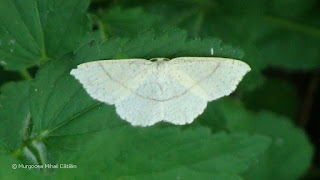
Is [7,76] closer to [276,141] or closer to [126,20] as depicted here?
[126,20]

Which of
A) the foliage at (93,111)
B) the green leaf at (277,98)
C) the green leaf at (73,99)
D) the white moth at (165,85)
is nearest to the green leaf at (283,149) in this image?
the foliage at (93,111)

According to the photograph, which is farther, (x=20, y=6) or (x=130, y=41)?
(x=20, y=6)

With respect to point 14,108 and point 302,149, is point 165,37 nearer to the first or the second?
point 14,108

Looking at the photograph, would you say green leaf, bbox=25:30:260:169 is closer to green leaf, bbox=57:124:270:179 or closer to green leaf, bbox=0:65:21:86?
green leaf, bbox=57:124:270:179

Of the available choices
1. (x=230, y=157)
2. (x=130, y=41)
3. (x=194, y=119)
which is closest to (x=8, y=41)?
(x=130, y=41)

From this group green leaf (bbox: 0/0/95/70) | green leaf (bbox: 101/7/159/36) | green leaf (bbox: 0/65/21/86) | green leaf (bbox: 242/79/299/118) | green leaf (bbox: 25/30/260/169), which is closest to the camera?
green leaf (bbox: 25/30/260/169)

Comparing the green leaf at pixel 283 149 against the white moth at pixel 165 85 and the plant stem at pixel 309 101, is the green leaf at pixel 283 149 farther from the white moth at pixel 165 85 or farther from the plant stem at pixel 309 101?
the white moth at pixel 165 85

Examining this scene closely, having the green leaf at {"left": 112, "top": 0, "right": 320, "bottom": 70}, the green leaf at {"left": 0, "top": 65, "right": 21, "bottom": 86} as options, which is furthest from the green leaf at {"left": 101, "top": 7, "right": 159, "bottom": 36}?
the green leaf at {"left": 0, "top": 65, "right": 21, "bottom": 86}
